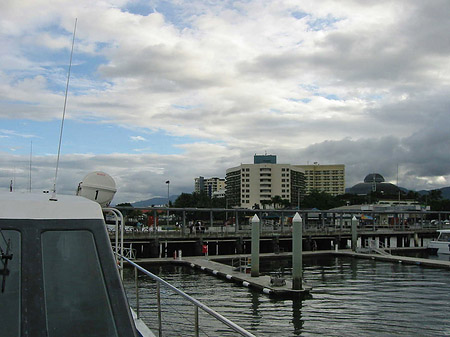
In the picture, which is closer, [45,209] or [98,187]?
[45,209]

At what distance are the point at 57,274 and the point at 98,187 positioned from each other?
216 inches

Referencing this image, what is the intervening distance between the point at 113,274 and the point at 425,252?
55.9 metres

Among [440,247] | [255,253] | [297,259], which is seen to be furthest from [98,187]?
[440,247]

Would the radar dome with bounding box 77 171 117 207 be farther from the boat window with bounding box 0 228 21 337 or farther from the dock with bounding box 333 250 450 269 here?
the dock with bounding box 333 250 450 269

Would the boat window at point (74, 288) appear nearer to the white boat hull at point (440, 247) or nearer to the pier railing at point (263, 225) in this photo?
the pier railing at point (263, 225)

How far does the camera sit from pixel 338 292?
84.5 feet

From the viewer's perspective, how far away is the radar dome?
362 inches

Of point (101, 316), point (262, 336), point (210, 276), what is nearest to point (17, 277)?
point (101, 316)

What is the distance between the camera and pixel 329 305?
861 inches

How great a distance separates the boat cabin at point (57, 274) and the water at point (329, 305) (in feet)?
23.7

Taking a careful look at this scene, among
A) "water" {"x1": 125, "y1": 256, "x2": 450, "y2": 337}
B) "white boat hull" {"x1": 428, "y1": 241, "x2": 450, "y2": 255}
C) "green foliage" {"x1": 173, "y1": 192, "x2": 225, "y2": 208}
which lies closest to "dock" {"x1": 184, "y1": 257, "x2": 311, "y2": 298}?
"water" {"x1": 125, "y1": 256, "x2": 450, "y2": 337}

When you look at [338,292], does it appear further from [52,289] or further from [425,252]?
[425,252]

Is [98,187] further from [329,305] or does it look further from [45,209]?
[329,305]

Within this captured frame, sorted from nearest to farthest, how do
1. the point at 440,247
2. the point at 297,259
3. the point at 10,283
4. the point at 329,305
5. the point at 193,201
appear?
the point at 10,283, the point at 329,305, the point at 297,259, the point at 440,247, the point at 193,201
